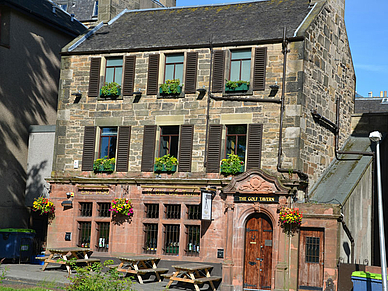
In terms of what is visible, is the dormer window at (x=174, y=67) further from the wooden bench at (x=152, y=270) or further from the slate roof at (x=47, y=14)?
the slate roof at (x=47, y=14)

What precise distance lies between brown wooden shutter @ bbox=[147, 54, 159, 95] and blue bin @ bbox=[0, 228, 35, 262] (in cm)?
831

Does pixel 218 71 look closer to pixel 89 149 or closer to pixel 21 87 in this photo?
pixel 89 149

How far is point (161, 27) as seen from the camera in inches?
1067

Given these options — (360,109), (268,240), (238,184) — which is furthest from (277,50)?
(360,109)

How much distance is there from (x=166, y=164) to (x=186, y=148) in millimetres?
1030

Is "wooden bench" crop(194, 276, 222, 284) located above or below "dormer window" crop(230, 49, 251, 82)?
below

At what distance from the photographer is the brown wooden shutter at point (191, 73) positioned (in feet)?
79.0

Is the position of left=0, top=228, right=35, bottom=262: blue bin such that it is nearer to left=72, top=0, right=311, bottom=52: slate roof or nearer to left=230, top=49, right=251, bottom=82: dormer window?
left=72, top=0, right=311, bottom=52: slate roof

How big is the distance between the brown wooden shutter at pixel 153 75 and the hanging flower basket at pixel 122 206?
15.0 feet

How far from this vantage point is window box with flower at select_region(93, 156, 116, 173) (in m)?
24.9

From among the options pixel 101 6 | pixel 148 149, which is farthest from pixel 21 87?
pixel 148 149

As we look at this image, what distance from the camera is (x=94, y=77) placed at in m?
25.8

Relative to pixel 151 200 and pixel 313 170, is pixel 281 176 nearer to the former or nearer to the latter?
pixel 313 170

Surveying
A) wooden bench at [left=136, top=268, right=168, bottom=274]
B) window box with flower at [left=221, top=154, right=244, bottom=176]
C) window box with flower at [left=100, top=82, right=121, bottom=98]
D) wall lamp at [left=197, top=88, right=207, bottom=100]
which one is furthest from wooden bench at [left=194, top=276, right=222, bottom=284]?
window box with flower at [left=100, top=82, right=121, bottom=98]
